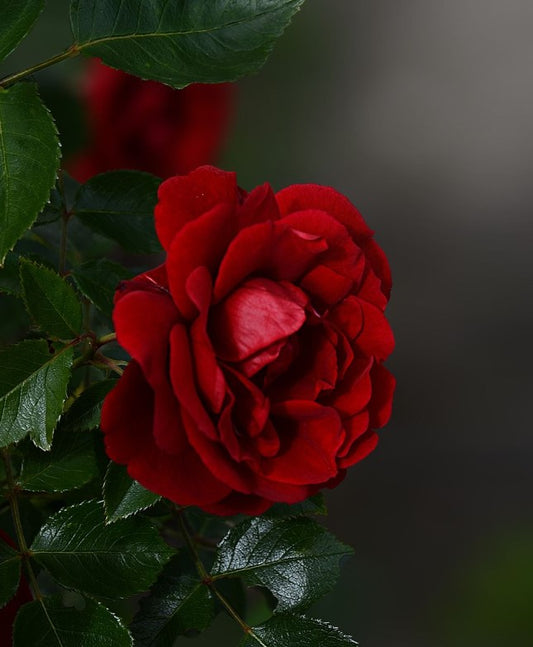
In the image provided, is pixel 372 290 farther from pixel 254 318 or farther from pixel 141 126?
pixel 141 126

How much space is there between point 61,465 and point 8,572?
0.04 meters

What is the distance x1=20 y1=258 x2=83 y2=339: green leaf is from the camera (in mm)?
294

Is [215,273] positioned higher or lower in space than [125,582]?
higher

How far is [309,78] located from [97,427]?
1.46m

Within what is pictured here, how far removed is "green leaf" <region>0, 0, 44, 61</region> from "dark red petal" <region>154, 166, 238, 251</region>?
0.08m

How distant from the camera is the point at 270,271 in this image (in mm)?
273

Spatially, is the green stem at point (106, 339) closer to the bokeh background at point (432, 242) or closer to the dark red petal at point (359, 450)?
the dark red petal at point (359, 450)

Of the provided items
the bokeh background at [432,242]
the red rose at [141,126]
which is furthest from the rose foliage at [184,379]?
the bokeh background at [432,242]

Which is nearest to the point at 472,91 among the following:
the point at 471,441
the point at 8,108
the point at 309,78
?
the point at 309,78

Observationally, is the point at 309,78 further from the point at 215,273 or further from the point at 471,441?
the point at 215,273

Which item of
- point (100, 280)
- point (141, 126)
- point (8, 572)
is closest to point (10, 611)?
point (8, 572)

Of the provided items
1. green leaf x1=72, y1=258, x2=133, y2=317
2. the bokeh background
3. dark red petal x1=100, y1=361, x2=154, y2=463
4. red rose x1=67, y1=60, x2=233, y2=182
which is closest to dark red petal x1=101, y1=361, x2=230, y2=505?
dark red petal x1=100, y1=361, x2=154, y2=463

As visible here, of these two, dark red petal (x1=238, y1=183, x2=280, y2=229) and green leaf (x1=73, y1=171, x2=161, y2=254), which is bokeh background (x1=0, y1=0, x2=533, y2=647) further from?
dark red petal (x1=238, y1=183, x2=280, y2=229)

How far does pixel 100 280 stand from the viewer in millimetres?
363
